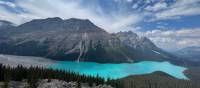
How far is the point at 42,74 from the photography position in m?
163

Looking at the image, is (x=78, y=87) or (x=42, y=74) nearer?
(x=78, y=87)

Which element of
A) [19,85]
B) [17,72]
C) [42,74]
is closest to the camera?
[19,85]

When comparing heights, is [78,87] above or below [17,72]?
below

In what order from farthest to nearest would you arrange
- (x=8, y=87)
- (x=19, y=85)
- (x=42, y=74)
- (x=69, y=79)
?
(x=69, y=79), (x=42, y=74), (x=19, y=85), (x=8, y=87)

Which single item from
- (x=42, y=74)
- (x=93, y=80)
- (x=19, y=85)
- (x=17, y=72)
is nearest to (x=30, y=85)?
(x=19, y=85)

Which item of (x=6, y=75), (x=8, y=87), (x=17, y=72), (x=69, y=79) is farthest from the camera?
(x=69, y=79)

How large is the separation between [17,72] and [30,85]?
24594 millimetres

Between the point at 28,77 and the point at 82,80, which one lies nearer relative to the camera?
the point at 28,77

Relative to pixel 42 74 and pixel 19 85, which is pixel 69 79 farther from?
pixel 19 85

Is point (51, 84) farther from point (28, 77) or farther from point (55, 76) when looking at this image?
point (55, 76)

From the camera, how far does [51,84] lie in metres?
130

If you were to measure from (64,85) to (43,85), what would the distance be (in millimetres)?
12291

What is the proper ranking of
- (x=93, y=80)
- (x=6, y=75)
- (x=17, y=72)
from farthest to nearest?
1. (x=93, y=80)
2. (x=17, y=72)
3. (x=6, y=75)

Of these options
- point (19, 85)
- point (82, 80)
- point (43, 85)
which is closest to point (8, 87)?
point (19, 85)
